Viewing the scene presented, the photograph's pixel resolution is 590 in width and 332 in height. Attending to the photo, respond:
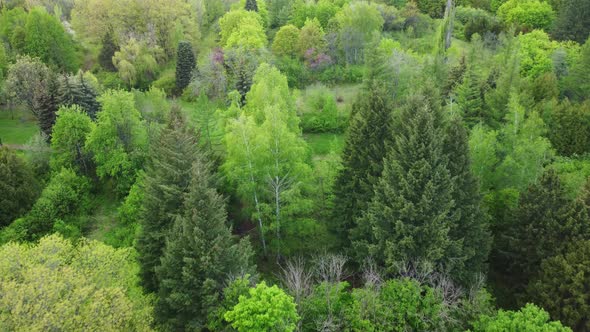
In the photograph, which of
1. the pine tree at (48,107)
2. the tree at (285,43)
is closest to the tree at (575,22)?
the tree at (285,43)

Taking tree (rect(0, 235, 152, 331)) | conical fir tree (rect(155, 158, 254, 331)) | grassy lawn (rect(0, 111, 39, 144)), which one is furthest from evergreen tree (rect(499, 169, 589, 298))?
grassy lawn (rect(0, 111, 39, 144))

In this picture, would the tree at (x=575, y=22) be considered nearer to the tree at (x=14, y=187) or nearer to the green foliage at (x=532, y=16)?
the green foliage at (x=532, y=16)

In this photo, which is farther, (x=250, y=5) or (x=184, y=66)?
(x=250, y=5)

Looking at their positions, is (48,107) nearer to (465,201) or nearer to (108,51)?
(108,51)

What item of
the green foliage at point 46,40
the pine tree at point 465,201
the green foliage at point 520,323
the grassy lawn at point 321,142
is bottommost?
the grassy lawn at point 321,142

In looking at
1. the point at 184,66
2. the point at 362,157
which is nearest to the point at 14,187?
the point at 362,157

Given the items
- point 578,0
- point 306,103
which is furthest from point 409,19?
point 306,103

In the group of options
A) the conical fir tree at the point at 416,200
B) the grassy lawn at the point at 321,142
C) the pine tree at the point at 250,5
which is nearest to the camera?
the conical fir tree at the point at 416,200
